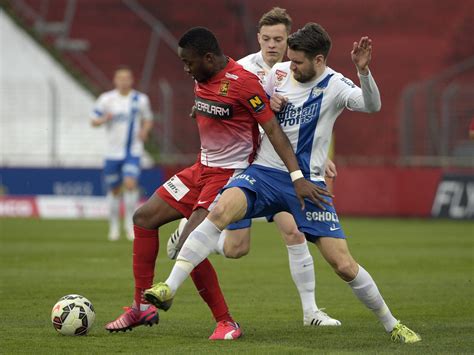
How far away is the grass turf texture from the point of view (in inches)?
288

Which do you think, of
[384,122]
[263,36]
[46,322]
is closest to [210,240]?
[46,322]

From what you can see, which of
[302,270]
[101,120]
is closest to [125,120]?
[101,120]

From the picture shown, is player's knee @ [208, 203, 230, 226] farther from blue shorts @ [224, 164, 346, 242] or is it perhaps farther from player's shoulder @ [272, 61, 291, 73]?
player's shoulder @ [272, 61, 291, 73]

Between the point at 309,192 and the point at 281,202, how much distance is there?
32 centimetres

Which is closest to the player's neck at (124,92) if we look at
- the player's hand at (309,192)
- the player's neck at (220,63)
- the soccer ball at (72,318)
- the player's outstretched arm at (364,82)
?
the player's neck at (220,63)

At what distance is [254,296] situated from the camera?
10.4 meters

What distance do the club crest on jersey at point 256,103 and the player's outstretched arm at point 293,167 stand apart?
0.39ft

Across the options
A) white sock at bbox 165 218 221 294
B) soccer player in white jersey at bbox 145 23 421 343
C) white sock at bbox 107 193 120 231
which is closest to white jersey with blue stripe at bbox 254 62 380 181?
soccer player in white jersey at bbox 145 23 421 343

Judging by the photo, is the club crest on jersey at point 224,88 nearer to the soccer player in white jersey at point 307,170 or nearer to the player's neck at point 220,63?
the player's neck at point 220,63

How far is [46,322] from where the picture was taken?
331 inches

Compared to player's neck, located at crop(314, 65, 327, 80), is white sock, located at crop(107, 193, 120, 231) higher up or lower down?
lower down

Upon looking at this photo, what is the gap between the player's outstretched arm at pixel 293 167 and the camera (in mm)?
7379

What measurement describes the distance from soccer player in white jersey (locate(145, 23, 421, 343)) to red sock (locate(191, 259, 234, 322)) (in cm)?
62

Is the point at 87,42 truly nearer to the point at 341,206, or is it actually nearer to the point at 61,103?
the point at 61,103
